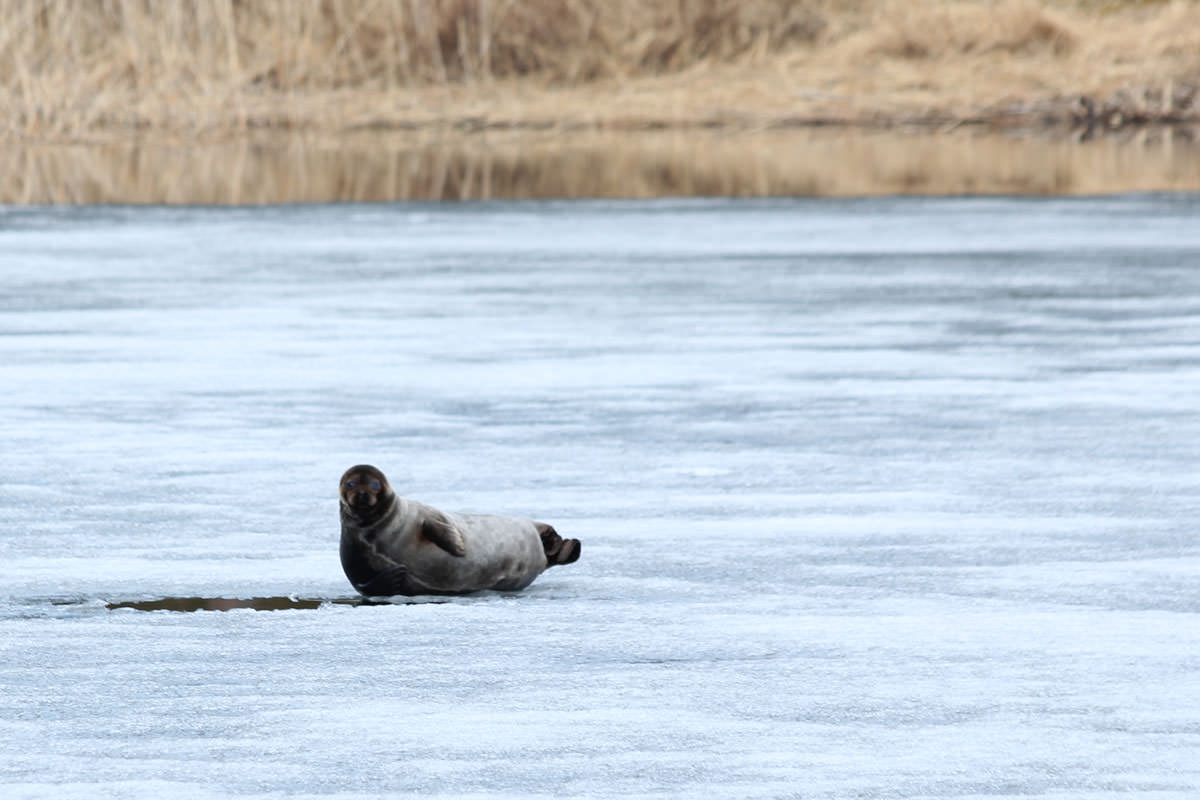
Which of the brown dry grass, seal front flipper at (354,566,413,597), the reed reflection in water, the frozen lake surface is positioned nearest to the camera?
the frozen lake surface

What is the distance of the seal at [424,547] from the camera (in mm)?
4414

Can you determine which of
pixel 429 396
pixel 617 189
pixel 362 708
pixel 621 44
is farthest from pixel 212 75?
pixel 362 708

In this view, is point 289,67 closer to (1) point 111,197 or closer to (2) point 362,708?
(1) point 111,197

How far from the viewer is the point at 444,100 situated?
951 inches

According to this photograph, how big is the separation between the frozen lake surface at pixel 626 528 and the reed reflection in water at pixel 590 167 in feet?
17.0

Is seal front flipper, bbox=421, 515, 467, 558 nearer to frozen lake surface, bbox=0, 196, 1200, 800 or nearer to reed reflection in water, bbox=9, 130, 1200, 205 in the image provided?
frozen lake surface, bbox=0, 196, 1200, 800

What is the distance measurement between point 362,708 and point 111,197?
12.8 metres

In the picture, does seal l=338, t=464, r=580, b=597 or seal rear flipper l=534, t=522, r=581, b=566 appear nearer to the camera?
seal l=338, t=464, r=580, b=597

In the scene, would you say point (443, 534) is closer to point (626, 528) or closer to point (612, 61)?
point (626, 528)

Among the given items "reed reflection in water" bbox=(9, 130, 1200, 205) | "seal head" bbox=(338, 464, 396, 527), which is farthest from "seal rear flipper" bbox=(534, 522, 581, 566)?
"reed reflection in water" bbox=(9, 130, 1200, 205)

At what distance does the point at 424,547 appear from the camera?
4523mm

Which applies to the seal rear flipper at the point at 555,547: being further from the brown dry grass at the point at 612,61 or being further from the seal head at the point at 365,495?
the brown dry grass at the point at 612,61

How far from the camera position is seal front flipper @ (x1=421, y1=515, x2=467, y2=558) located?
14.8 ft

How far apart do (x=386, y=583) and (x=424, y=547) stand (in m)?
0.10
